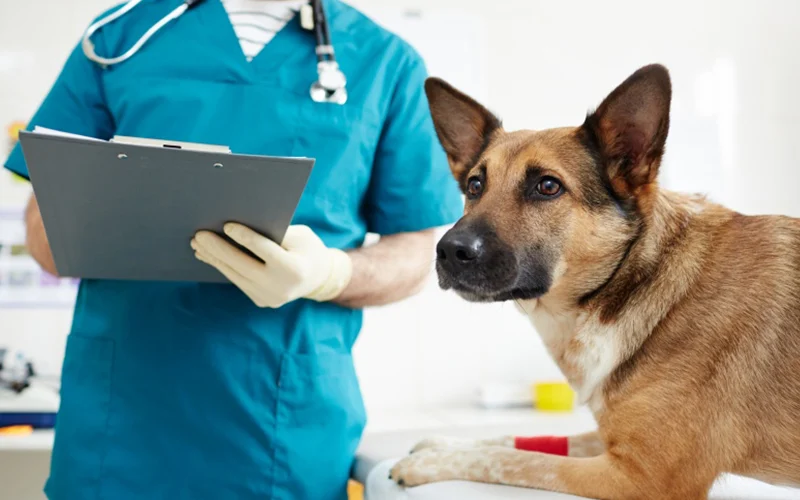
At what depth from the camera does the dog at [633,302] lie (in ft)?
3.12

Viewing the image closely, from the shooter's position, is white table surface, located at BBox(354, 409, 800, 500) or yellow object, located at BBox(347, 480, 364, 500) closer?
white table surface, located at BBox(354, 409, 800, 500)

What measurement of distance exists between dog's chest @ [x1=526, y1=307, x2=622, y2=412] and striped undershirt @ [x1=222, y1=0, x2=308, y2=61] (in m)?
0.72

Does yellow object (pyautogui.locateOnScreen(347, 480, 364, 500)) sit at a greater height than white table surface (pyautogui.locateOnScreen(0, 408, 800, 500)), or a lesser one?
lesser

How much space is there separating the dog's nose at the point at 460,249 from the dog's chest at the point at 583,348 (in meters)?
0.19

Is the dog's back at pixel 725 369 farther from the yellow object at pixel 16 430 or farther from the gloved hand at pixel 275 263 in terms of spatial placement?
the yellow object at pixel 16 430

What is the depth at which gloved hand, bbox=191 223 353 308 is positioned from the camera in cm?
115

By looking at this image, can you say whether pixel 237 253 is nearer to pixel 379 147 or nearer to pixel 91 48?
pixel 379 147

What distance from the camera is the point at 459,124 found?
1.38 meters

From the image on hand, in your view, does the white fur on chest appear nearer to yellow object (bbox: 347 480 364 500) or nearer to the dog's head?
the dog's head

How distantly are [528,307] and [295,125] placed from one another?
0.53m

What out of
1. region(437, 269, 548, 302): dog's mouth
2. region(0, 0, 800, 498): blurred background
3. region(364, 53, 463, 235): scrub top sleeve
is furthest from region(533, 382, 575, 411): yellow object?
region(437, 269, 548, 302): dog's mouth

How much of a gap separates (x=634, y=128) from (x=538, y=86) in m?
2.52

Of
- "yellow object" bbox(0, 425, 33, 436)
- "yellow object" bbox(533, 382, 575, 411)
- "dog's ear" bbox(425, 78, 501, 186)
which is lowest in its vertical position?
"yellow object" bbox(533, 382, 575, 411)

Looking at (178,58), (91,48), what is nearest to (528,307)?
(178,58)
